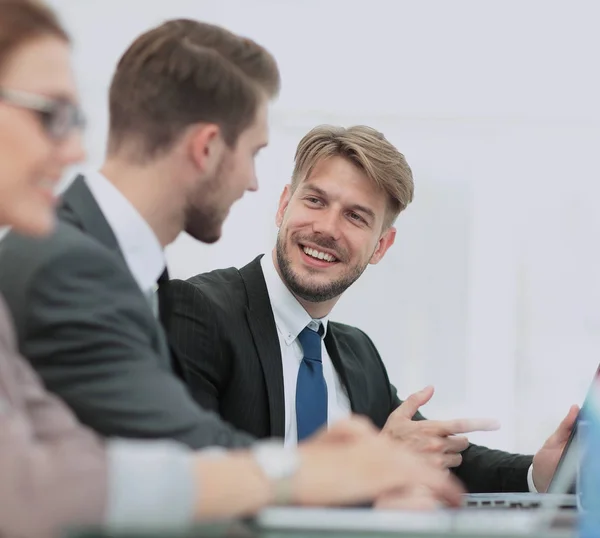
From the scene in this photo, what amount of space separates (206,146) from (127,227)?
0.19 metres

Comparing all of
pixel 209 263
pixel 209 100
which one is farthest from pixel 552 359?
pixel 209 100

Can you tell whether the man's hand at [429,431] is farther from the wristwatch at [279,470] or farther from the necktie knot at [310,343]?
the wristwatch at [279,470]

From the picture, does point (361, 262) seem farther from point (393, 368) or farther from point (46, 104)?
point (393, 368)

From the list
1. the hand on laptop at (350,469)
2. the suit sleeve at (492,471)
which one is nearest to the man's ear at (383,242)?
the suit sleeve at (492,471)

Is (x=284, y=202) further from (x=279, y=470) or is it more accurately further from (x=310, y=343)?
(x=279, y=470)

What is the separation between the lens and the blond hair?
2.64 metres

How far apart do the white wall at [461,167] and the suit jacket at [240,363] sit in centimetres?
263

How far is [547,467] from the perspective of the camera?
216 cm

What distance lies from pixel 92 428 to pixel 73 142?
0.36m

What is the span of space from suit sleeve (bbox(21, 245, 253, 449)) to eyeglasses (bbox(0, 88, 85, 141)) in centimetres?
21

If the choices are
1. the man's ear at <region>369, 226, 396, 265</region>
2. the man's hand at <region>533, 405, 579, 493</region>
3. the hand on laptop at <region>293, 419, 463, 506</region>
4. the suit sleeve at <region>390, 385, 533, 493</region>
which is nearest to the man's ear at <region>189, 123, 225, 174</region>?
the hand on laptop at <region>293, 419, 463, 506</region>

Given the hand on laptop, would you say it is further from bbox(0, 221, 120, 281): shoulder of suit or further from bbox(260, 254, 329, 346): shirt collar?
bbox(260, 254, 329, 346): shirt collar

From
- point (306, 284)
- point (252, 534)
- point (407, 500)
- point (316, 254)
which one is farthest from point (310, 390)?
point (252, 534)

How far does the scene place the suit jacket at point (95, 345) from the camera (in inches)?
48.1
